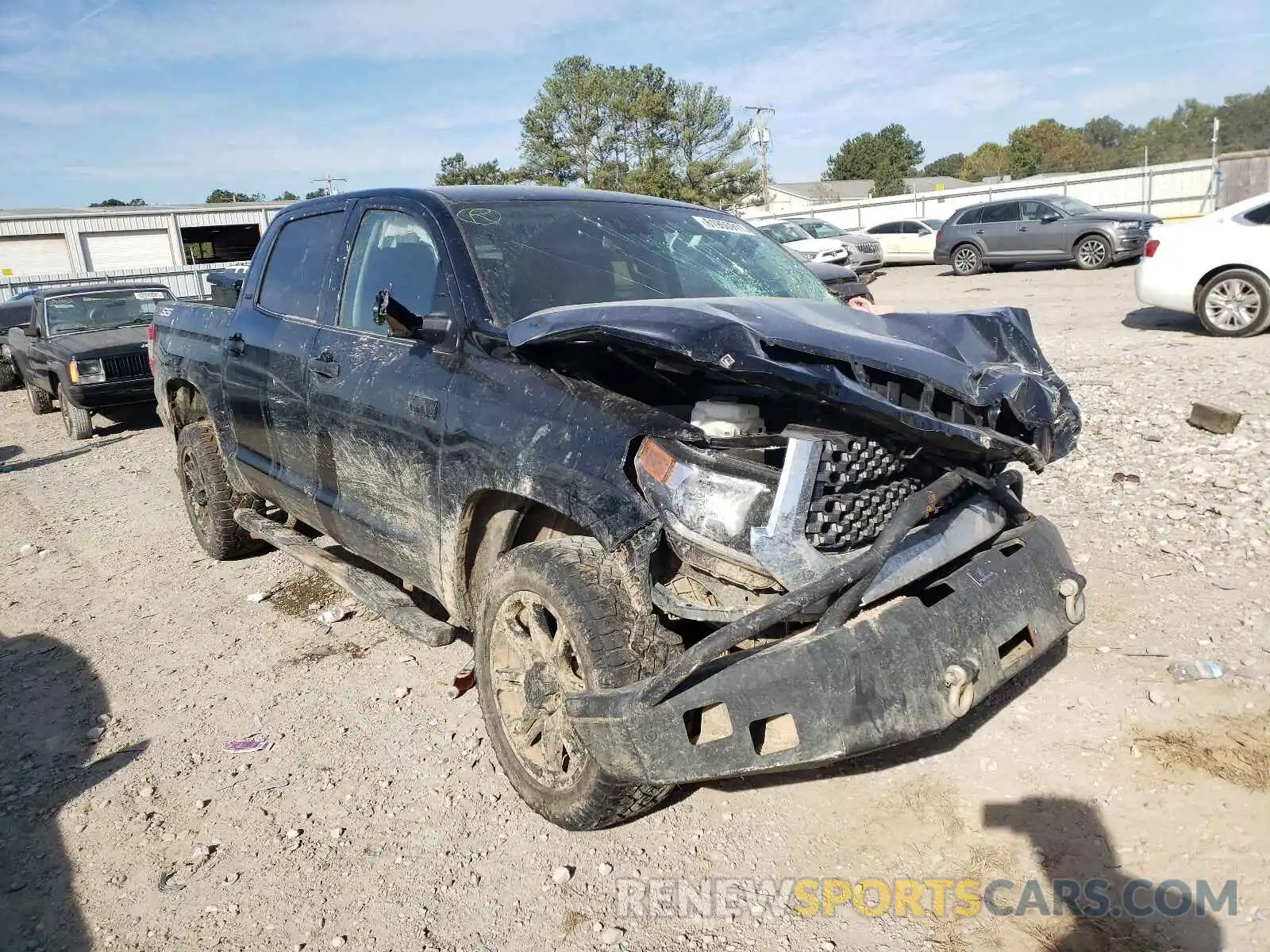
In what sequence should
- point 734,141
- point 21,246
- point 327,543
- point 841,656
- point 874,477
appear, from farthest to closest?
point 734,141 → point 21,246 → point 327,543 → point 874,477 → point 841,656

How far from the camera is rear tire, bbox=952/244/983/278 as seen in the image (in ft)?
66.9

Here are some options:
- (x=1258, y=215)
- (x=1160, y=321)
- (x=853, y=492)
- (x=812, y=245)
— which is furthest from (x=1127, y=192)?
(x=853, y=492)

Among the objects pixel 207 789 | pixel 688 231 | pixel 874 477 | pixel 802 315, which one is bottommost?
pixel 207 789

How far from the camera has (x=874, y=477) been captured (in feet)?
8.14

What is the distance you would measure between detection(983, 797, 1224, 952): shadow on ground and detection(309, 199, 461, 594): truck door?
218 cm

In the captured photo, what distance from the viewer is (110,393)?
10.3m

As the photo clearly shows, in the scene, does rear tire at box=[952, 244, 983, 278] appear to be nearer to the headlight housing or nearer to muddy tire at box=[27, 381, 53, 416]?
the headlight housing

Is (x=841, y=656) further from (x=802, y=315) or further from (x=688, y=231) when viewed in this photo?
(x=688, y=231)

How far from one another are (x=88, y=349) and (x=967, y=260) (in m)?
17.6

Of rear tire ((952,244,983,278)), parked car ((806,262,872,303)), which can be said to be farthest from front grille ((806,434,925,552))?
rear tire ((952,244,983,278))

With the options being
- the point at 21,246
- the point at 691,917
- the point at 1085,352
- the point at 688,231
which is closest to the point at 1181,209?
the point at 1085,352

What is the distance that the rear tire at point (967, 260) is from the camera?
20.4 metres

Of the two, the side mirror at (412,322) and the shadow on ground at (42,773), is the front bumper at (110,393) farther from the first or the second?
the side mirror at (412,322)

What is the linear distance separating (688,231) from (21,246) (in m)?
42.1
